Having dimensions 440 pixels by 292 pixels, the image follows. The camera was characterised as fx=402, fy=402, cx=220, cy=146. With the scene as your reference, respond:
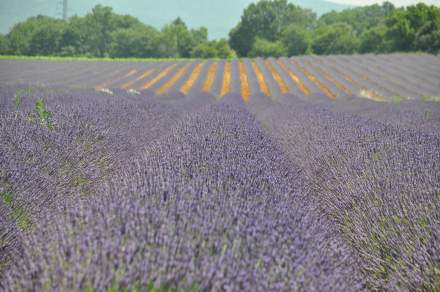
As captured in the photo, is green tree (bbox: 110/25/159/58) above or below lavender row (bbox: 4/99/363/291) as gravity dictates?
above

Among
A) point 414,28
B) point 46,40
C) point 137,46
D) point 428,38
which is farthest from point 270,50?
point 46,40

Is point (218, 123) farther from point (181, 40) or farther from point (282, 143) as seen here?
point (181, 40)

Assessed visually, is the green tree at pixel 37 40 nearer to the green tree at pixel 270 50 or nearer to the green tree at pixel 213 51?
the green tree at pixel 213 51

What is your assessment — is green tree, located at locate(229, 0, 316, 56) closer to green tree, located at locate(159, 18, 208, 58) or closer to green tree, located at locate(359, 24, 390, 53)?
green tree, located at locate(159, 18, 208, 58)

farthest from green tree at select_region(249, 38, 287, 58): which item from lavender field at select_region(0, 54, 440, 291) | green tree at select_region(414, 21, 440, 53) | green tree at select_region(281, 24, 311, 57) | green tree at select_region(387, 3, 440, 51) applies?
lavender field at select_region(0, 54, 440, 291)

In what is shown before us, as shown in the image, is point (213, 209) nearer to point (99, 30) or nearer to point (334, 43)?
point (334, 43)

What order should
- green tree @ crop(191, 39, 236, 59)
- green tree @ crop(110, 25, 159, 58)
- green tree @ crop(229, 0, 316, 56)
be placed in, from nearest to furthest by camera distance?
green tree @ crop(191, 39, 236, 59) → green tree @ crop(110, 25, 159, 58) → green tree @ crop(229, 0, 316, 56)

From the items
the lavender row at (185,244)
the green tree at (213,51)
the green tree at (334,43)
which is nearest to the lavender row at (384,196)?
the lavender row at (185,244)

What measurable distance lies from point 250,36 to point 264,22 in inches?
269

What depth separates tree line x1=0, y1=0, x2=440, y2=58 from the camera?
37.9 m

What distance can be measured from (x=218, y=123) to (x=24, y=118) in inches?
77.0

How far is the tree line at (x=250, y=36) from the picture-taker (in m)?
37.9

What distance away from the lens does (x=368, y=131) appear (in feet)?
14.1

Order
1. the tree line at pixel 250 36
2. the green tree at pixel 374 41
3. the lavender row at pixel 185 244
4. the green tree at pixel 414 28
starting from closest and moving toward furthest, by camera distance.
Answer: the lavender row at pixel 185 244, the green tree at pixel 414 28, the tree line at pixel 250 36, the green tree at pixel 374 41
